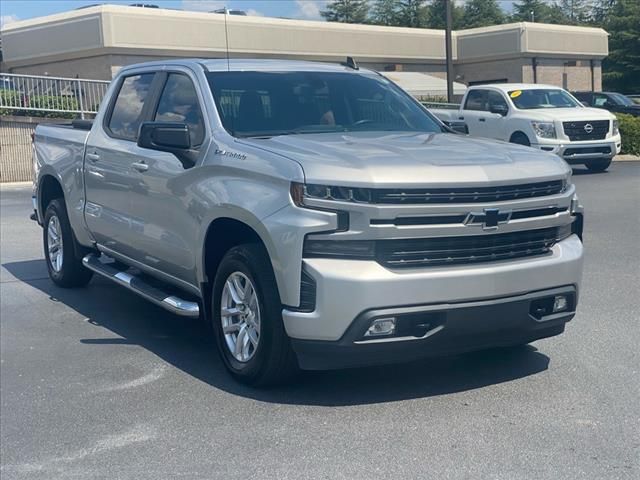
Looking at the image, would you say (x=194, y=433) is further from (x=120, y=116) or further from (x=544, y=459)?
(x=120, y=116)

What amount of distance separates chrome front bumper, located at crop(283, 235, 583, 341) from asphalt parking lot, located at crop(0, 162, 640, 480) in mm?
571

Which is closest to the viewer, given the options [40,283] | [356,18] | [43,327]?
[43,327]

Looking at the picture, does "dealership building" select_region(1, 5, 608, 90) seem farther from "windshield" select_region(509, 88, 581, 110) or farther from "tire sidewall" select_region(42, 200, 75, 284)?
"tire sidewall" select_region(42, 200, 75, 284)

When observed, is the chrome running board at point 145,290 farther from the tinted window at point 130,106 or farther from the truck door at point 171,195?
the tinted window at point 130,106

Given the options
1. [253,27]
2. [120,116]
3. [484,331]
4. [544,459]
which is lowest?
[544,459]

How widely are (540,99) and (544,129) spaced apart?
5.43ft

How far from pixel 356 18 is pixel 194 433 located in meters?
72.6

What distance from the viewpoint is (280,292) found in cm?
514

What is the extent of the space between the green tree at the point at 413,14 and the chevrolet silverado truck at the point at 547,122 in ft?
172

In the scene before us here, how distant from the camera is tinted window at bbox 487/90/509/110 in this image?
20.6 metres

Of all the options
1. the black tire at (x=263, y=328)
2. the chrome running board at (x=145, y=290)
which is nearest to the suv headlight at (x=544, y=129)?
the chrome running board at (x=145, y=290)

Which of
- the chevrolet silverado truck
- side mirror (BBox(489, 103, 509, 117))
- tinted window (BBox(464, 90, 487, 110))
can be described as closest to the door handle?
the chevrolet silverado truck

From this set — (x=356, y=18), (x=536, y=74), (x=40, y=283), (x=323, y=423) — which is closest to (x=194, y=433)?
(x=323, y=423)

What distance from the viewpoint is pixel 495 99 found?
21.0 m
